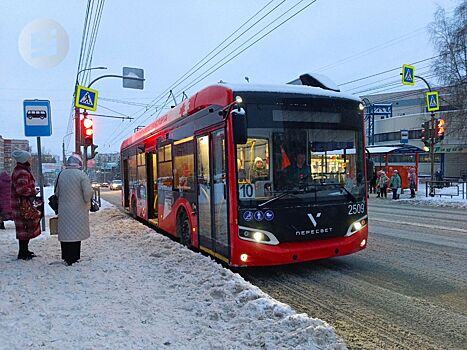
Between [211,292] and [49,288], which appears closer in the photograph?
[211,292]

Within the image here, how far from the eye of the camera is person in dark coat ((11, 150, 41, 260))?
7.05 metres

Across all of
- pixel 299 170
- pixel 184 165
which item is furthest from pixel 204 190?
pixel 299 170

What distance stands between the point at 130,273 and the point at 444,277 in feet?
15.2

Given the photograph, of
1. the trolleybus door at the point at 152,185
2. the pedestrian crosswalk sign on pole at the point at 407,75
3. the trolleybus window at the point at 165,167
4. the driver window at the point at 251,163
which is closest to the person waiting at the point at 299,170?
the driver window at the point at 251,163

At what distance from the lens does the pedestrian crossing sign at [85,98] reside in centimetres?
1680

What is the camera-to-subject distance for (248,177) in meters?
6.20

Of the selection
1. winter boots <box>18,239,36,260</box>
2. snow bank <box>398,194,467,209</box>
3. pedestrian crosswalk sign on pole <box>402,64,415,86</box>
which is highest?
pedestrian crosswalk sign on pole <box>402,64,415,86</box>

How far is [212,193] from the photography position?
6.95m

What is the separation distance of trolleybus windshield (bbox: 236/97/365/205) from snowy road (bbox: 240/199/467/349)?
1.24 m

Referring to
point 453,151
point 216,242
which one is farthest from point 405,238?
point 453,151

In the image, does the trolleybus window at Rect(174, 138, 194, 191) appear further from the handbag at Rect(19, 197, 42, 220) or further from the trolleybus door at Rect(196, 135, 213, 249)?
the handbag at Rect(19, 197, 42, 220)

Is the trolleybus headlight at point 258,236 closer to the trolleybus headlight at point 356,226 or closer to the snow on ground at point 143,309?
the snow on ground at point 143,309

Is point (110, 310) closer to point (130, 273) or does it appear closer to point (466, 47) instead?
point (130, 273)

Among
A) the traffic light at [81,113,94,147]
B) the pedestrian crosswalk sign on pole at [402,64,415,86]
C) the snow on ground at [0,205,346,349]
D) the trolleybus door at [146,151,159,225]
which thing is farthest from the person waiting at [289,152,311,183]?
the pedestrian crosswalk sign on pole at [402,64,415,86]
